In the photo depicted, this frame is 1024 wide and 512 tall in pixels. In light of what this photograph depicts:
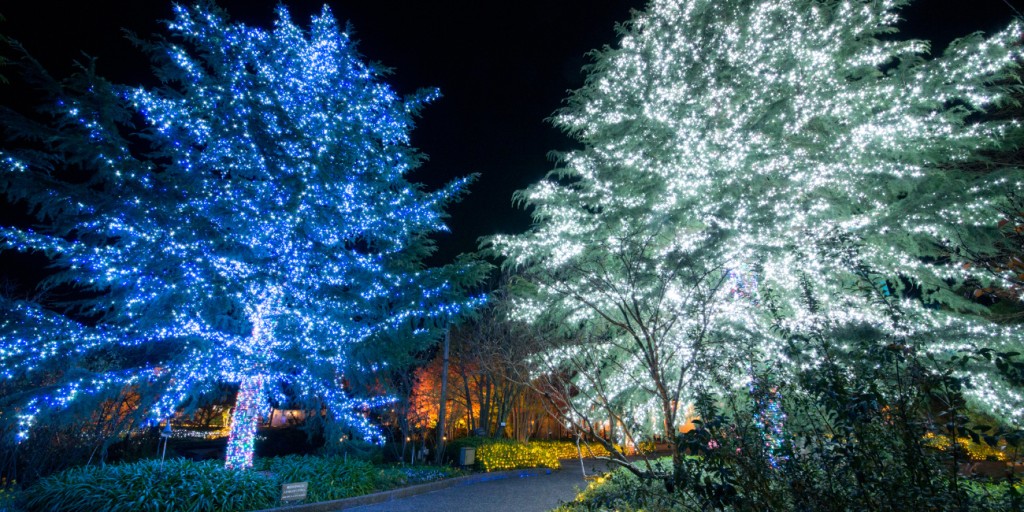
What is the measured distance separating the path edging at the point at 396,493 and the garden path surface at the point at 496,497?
158mm

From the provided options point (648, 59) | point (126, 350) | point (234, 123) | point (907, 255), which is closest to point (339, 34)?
point (234, 123)

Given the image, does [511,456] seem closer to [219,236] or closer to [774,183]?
[219,236]

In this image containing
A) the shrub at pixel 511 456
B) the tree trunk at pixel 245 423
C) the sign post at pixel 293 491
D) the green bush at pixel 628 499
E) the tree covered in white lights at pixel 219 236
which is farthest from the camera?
the shrub at pixel 511 456

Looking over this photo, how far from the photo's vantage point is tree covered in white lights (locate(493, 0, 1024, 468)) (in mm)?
6453

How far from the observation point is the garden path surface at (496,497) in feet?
29.2

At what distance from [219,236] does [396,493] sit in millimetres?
6240

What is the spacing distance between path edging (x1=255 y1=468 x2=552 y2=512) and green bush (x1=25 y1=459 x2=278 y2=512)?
56 centimetres

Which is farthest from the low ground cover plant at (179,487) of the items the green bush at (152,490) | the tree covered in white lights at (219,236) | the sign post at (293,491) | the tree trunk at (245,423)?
the tree covered in white lights at (219,236)

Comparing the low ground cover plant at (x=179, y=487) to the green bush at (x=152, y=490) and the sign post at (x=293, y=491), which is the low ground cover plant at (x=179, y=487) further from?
the sign post at (x=293, y=491)

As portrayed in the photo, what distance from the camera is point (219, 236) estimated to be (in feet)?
27.9

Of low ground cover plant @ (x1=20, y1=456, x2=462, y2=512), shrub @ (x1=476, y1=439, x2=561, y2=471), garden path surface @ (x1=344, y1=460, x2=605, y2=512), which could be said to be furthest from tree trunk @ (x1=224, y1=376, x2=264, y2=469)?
shrub @ (x1=476, y1=439, x2=561, y2=471)

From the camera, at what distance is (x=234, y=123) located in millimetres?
9430

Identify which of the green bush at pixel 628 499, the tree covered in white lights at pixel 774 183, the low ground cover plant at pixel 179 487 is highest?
the tree covered in white lights at pixel 774 183

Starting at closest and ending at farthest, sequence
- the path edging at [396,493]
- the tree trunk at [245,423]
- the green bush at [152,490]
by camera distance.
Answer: the green bush at [152,490]
the path edging at [396,493]
the tree trunk at [245,423]
